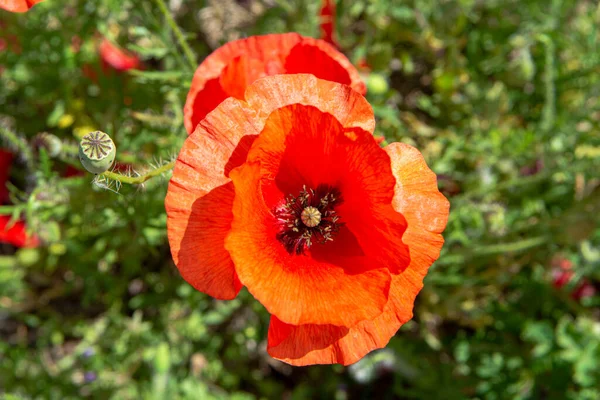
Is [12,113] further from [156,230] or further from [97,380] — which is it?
[156,230]

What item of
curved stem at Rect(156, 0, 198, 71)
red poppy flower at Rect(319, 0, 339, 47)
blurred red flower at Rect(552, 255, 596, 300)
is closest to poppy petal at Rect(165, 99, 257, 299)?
curved stem at Rect(156, 0, 198, 71)

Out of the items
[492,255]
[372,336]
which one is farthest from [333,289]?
[492,255]

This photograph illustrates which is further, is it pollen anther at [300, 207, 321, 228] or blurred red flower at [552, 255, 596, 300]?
blurred red flower at [552, 255, 596, 300]

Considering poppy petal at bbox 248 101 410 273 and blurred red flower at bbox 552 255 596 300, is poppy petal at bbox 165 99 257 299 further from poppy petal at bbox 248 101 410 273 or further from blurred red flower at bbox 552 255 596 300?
blurred red flower at bbox 552 255 596 300

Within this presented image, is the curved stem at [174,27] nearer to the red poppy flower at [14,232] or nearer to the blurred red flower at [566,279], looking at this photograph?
the red poppy flower at [14,232]

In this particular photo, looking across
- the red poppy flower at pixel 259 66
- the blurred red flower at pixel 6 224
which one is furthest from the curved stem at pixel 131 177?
the blurred red flower at pixel 6 224

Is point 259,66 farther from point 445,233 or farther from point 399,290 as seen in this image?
point 445,233

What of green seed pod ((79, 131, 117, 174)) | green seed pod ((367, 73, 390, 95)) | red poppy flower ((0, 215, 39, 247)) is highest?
green seed pod ((79, 131, 117, 174))
